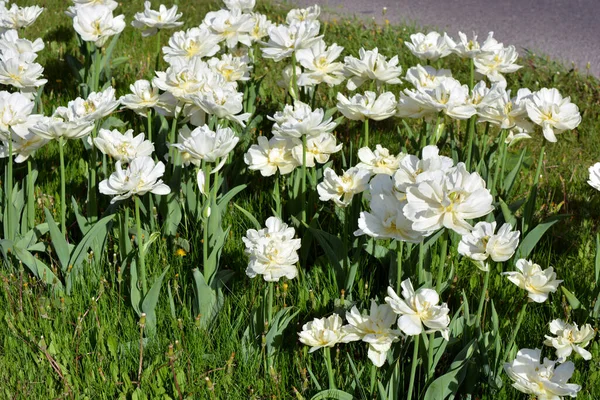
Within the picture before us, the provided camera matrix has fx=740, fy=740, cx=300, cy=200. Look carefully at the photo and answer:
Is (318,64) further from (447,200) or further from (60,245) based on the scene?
(447,200)

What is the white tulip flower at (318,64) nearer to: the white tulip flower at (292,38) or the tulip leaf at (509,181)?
the white tulip flower at (292,38)

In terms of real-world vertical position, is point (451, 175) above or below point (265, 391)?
above

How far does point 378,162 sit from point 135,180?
2.72ft

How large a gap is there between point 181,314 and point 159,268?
30 cm

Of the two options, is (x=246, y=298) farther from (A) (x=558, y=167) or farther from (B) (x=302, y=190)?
(A) (x=558, y=167)

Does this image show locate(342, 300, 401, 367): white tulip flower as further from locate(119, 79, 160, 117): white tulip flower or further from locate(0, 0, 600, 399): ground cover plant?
locate(119, 79, 160, 117): white tulip flower

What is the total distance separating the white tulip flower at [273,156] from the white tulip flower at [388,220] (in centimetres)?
76

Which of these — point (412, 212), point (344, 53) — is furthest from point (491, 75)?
point (344, 53)

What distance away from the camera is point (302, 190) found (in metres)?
2.73

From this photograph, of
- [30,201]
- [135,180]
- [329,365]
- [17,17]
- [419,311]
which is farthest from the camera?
[17,17]

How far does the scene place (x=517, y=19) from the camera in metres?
6.21

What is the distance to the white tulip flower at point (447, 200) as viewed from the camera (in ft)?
5.71

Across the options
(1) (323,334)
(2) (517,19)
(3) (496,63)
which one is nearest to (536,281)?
(1) (323,334)

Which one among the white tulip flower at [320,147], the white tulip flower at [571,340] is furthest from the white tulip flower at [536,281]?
the white tulip flower at [320,147]
